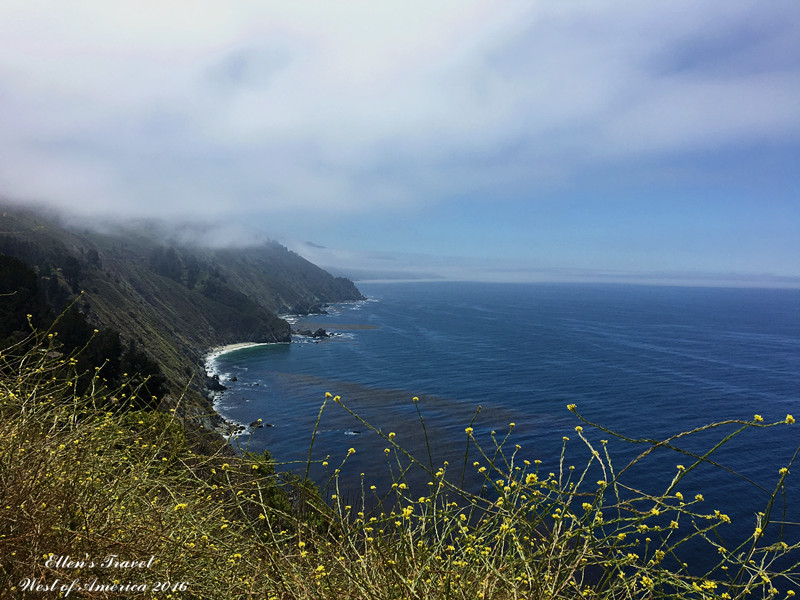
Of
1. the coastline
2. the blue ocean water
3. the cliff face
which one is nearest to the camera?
the blue ocean water

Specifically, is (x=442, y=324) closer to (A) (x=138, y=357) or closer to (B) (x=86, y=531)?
(A) (x=138, y=357)

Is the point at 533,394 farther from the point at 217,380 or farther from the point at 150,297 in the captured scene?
the point at 150,297

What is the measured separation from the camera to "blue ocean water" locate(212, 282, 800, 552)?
48.6 m

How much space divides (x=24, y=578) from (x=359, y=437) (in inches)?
2169

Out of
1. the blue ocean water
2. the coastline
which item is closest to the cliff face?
the coastline

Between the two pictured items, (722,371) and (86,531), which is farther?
(722,371)

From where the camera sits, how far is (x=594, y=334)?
13625 centimetres

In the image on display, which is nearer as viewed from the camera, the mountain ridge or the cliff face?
the mountain ridge

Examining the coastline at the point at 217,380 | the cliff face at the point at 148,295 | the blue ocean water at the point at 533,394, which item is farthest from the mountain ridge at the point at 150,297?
the blue ocean water at the point at 533,394

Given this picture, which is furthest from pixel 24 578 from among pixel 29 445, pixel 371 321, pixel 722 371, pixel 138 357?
pixel 371 321

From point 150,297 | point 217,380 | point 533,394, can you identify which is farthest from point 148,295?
point 533,394

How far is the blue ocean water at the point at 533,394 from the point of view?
48.6 metres

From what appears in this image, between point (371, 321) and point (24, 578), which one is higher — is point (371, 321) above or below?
below

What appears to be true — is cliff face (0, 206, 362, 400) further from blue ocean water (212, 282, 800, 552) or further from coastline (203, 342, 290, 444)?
blue ocean water (212, 282, 800, 552)
